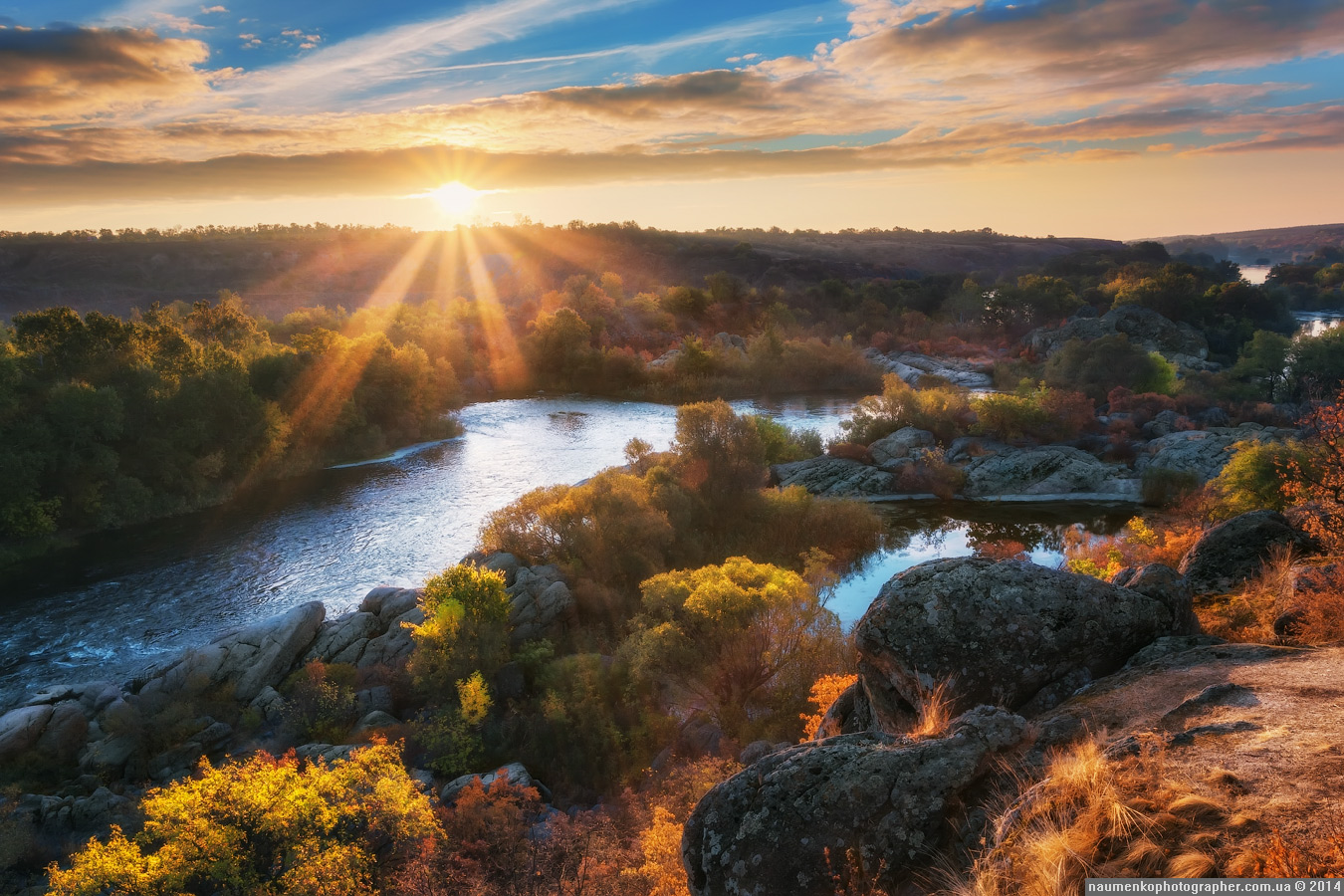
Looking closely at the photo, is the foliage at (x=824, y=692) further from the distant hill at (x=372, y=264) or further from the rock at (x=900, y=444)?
the distant hill at (x=372, y=264)

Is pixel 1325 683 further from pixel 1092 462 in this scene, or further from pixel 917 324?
pixel 917 324

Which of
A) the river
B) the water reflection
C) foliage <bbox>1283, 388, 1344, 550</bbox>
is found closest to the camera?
foliage <bbox>1283, 388, 1344, 550</bbox>

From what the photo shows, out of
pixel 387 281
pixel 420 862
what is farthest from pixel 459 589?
pixel 387 281

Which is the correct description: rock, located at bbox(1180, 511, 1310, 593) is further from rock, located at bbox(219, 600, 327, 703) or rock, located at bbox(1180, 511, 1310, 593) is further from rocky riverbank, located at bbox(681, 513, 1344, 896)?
rock, located at bbox(219, 600, 327, 703)

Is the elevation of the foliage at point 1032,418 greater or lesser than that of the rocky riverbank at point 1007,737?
lesser

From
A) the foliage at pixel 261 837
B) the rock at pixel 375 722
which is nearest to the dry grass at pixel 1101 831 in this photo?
the foliage at pixel 261 837

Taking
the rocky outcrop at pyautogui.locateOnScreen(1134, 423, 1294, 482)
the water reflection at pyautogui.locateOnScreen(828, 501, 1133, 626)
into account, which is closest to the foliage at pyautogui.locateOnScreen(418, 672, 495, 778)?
the water reflection at pyautogui.locateOnScreen(828, 501, 1133, 626)
